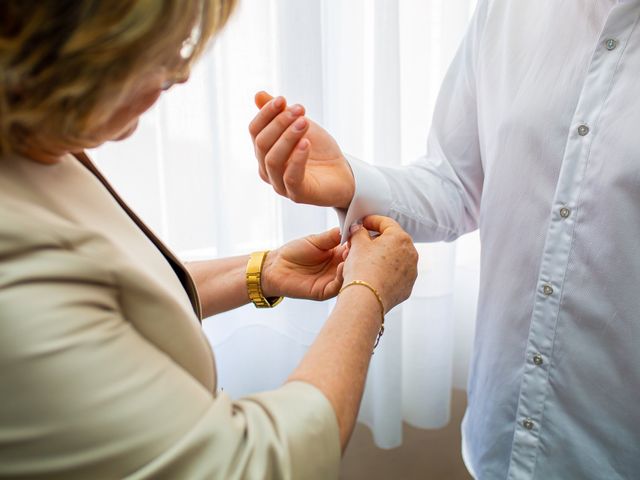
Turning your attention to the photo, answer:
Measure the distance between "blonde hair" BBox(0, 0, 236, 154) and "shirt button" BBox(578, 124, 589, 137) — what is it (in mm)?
556

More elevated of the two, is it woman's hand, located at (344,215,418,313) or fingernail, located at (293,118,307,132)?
fingernail, located at (293,118,307,132)

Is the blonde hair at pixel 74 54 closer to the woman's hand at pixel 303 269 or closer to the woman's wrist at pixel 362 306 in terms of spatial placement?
the woman's wrist at pixel 362 306

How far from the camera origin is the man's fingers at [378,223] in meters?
0.85

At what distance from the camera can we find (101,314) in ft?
1.36

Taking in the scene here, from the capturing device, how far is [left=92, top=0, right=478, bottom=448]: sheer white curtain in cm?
120

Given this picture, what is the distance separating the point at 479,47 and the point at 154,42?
2.19 ft

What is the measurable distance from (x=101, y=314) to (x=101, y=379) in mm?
54

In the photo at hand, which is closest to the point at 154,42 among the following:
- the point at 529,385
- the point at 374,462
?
the point at 529,385

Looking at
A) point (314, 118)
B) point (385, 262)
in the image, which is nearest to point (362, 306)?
point (385, 262)

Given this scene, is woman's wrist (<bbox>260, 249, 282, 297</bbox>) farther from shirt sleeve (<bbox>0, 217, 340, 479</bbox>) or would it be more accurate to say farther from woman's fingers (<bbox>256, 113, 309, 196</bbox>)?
shirt sleeve (<bbox>0, 217, 340, 479</bbox>)

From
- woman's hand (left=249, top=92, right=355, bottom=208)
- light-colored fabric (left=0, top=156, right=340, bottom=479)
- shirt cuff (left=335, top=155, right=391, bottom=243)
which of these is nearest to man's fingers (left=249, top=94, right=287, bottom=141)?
woman's hand (left=249, top=92, right=355, bottom=208)

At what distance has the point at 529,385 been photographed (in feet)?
2.61

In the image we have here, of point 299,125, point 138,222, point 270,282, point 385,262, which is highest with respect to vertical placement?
point 299,125

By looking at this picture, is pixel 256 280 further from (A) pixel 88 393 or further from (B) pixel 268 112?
(A) pixel 88 393
